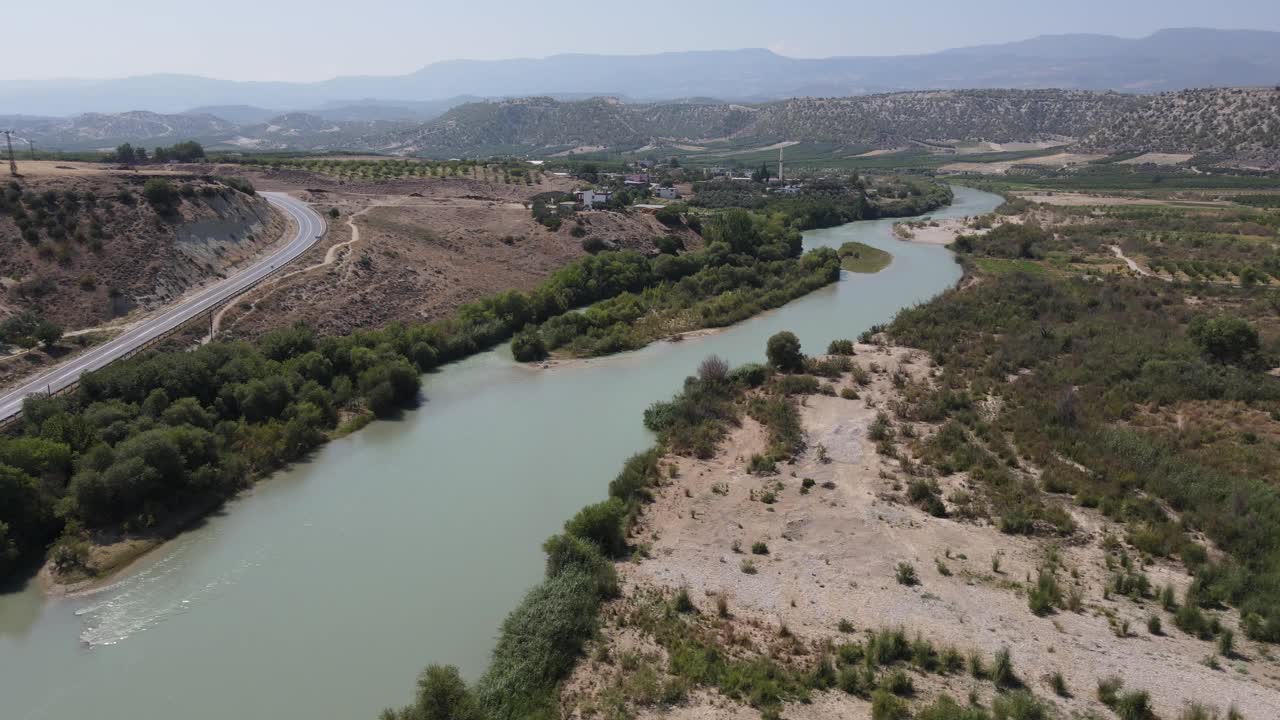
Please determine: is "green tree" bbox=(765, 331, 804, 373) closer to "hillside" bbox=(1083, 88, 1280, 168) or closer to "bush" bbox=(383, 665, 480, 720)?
"bush" bbox=(383, 665, 480, 720)

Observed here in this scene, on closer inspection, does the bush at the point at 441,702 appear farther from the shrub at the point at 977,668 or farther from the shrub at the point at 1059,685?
the shrub at the point at 1059,685

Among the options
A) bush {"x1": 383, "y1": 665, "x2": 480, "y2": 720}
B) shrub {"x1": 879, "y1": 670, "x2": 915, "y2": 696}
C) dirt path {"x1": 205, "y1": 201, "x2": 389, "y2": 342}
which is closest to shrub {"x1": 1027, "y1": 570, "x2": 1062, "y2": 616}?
shrub {"x1": 879, "y1": 670, "x2": 915, "y2": 696}

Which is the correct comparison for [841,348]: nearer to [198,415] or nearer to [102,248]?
[198,415]

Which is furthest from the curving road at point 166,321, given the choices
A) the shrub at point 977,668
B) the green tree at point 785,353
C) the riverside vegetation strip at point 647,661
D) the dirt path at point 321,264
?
the shrub at point 977,668

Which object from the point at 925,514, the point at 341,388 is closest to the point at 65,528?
the point at 341,388

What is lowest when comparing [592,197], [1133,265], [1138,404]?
[1133,265]

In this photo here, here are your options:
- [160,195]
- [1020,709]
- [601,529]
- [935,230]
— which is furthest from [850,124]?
[1020,709]

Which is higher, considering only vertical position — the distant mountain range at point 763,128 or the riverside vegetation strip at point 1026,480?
the distant mountain range at point 763,128
